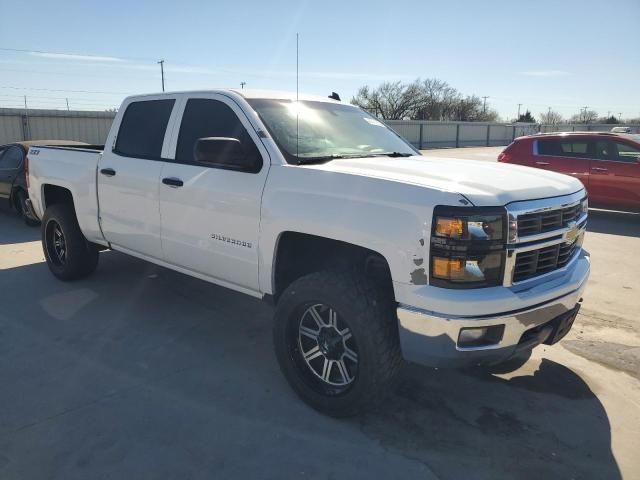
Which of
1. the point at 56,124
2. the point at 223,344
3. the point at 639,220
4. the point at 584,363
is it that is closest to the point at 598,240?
the point at 639,220

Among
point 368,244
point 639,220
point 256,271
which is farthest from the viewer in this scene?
point 639,220

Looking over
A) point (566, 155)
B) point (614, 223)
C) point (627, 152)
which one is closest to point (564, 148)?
point (566, 155)

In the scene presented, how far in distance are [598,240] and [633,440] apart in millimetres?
6009

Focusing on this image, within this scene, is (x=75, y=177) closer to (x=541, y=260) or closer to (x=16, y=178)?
(x=541, y=260)

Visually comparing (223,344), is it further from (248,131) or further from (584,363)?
(584,363)

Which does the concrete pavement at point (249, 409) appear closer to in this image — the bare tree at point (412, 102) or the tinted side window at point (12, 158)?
the tinted side window at point (12, 158)

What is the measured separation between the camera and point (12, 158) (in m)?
9.60

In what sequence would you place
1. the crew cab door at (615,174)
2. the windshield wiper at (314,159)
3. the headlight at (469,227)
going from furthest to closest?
the crew cab door at (615,174) < the windshield wiper at (314,159) < the headlight at (469,227)

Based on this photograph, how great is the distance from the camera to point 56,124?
20.4 m

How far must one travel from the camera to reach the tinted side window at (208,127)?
3564mm

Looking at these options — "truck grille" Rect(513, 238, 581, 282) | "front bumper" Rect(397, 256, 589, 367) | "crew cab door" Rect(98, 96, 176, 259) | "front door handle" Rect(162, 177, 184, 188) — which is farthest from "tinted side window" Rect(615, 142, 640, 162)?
"front door handle" Rect(162, 177, 184, 188)

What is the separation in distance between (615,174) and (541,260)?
8.30m

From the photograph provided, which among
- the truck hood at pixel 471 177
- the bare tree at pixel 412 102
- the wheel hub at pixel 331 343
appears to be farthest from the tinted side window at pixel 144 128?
the bare tree at pixel 412 102

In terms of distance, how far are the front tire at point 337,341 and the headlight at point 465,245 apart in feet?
1.47
